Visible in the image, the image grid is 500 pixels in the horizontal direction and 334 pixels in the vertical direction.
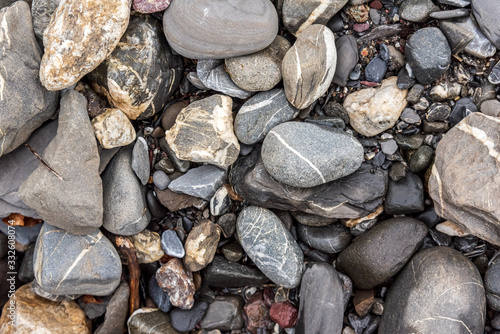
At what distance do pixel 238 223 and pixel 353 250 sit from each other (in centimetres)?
95

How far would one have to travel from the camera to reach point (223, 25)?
2.51m

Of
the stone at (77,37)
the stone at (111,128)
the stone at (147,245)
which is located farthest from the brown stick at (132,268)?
the stone at (77,37)

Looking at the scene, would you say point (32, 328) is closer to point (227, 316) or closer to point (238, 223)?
point (227, 316)

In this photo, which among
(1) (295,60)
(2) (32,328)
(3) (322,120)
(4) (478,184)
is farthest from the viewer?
(2) (32,328)

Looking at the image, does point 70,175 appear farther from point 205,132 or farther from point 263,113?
point 263,113

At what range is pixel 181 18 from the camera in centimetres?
254

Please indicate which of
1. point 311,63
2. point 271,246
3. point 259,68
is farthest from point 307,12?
point 271,246

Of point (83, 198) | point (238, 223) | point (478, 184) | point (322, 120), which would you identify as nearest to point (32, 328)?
point (83, 198)

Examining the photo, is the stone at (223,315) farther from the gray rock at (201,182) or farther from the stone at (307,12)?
the stone at (307,12)

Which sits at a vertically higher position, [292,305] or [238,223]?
[238,223]

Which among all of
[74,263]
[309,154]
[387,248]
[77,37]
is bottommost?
[387,248]

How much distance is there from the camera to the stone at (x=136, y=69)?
263 centimetres

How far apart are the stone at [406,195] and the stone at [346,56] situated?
90 cm

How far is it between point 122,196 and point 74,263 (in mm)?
642
